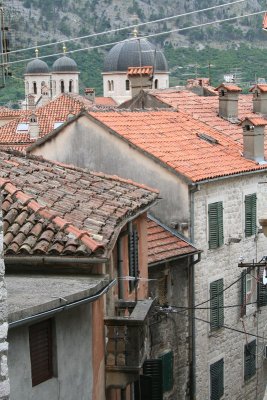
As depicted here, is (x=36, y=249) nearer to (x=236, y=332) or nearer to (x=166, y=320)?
(x=166, y=320)

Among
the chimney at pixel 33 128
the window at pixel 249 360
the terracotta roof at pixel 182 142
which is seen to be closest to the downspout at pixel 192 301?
the terracotta roof at pixel 182 142

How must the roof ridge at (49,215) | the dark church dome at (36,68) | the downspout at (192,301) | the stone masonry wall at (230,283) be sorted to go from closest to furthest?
the roof ridge at (49,215)
the downspout at (192,301)
the stone masonry wall at (230,283)
the dark church dome at (36,68)

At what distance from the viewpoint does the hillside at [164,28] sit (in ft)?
406

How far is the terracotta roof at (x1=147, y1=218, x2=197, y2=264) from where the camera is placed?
768 inches

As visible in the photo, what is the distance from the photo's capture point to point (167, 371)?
797 inches

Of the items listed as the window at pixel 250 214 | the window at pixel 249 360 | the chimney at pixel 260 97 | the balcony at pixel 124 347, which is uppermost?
the chimney at pixel 260 97

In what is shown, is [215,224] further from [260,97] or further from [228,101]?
[260,97]

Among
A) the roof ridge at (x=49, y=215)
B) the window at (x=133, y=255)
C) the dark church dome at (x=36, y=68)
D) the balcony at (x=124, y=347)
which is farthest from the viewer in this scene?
the dark church dome at (x=36, y=68)

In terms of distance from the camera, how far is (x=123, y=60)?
101125 mm

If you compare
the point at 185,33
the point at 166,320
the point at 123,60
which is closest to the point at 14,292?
the point at 166,320

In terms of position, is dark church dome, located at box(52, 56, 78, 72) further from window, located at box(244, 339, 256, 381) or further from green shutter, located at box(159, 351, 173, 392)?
green shutter, located at box(159, 351, 173, 392)

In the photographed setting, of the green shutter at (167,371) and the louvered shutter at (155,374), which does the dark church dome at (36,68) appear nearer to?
the green shutter at (167,371)

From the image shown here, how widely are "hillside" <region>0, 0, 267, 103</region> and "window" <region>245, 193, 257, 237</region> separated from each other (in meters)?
73.6

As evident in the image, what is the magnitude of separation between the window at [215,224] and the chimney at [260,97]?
6793 millimetres
